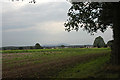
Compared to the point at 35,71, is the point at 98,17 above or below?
above

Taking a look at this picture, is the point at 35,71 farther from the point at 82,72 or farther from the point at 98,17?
the point at 98,17

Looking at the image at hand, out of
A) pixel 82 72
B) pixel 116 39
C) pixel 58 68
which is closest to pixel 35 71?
pixel 58 68

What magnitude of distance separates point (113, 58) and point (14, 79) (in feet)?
27.5

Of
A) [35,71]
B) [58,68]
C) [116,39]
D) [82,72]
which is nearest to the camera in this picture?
[82,72]

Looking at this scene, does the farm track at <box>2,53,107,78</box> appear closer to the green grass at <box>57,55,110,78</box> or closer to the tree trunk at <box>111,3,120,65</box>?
the green grass at <box>57,55,110,78</box>

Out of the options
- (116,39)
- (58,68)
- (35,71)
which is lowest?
(35,71)


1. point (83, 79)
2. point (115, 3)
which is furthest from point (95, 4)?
point (83, 79)

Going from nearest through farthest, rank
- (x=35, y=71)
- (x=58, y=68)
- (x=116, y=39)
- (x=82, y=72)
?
(x=82, y=72), (x=116, y=39), (x=35, y=71), (x=58, y=68)

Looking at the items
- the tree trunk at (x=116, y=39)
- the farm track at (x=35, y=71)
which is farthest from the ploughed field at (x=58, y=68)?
the tree trunk at (x=116, y=39)

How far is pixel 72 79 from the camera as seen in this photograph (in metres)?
8.41

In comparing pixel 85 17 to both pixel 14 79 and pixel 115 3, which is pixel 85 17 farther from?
pixel 14 79

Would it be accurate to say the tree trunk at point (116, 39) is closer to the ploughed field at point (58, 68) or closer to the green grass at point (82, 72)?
the ploughed field at point (58, 68)

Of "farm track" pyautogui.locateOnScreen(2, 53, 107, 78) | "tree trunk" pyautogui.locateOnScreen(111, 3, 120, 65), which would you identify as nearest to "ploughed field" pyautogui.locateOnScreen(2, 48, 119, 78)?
"farm track" pyautogui.locateOnScreen(2, 53, 107, 78)

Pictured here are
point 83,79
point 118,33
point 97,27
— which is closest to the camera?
point 83,79
